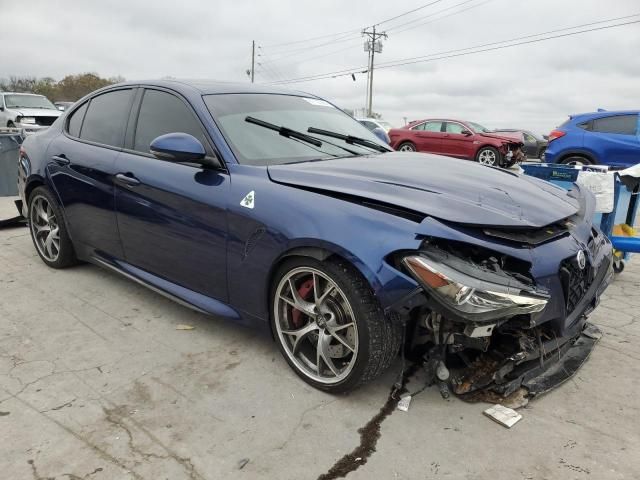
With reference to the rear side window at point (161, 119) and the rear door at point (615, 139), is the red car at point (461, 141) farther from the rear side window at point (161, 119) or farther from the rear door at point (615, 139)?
the rear side window at point (161, 119)

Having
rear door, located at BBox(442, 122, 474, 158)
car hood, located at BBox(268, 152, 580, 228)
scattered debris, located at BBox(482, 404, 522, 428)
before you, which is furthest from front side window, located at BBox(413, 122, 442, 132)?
scattered debris, located at BBox(482, 404, 522, 428)

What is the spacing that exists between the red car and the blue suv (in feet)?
12.3

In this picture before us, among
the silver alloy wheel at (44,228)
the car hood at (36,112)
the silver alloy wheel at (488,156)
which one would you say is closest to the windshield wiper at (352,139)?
the silver alloy wheel at (44,228)

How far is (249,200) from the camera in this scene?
263cm

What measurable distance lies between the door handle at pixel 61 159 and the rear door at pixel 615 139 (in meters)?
10.3

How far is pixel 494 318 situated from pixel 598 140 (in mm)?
10131

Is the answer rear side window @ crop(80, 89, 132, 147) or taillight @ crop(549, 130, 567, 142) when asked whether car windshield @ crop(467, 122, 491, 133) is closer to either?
taillight @ crop(549, 130, 567, 142)

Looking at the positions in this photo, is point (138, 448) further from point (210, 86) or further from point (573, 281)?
Answer: point (210, 86)

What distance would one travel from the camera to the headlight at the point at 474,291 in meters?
2.01

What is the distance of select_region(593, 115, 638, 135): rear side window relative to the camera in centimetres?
1013

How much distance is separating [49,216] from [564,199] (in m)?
4.02

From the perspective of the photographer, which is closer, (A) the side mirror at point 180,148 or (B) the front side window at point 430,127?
(A) the side mirror at point 180,148

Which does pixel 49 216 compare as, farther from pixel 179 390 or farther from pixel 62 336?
pixel 179 390

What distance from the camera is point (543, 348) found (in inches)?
96.9
